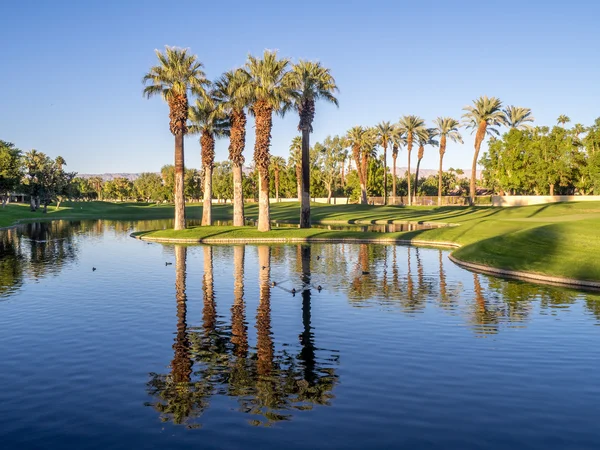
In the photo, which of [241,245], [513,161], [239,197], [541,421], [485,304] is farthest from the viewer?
[513,161]

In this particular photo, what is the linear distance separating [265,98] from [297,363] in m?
45.6

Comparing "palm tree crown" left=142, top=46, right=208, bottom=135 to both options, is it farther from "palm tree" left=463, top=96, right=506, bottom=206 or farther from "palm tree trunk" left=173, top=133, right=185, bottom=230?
"palm tree" left=463, top=96, right=506, bottom=206

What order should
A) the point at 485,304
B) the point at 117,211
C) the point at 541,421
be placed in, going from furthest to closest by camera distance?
1. the point at 117,211
2. the point at 485,304
3. the point at 541,421

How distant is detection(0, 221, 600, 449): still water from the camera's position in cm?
1176

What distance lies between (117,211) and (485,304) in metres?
128

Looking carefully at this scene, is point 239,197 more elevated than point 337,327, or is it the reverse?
point 239,197

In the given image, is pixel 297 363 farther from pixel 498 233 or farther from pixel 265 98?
pixel 265 98

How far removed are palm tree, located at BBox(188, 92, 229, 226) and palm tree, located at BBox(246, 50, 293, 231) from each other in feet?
25.4

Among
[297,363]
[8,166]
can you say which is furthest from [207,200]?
[297,363]

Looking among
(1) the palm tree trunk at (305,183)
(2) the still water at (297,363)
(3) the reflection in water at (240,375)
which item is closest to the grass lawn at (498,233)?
(1) the palm tree trunk at (305,183)

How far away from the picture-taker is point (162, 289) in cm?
2867

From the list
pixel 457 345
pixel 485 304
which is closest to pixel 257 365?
pixel 457 345

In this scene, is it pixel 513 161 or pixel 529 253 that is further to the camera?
pixel 513 161

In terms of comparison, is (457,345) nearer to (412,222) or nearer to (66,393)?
(66,393)
